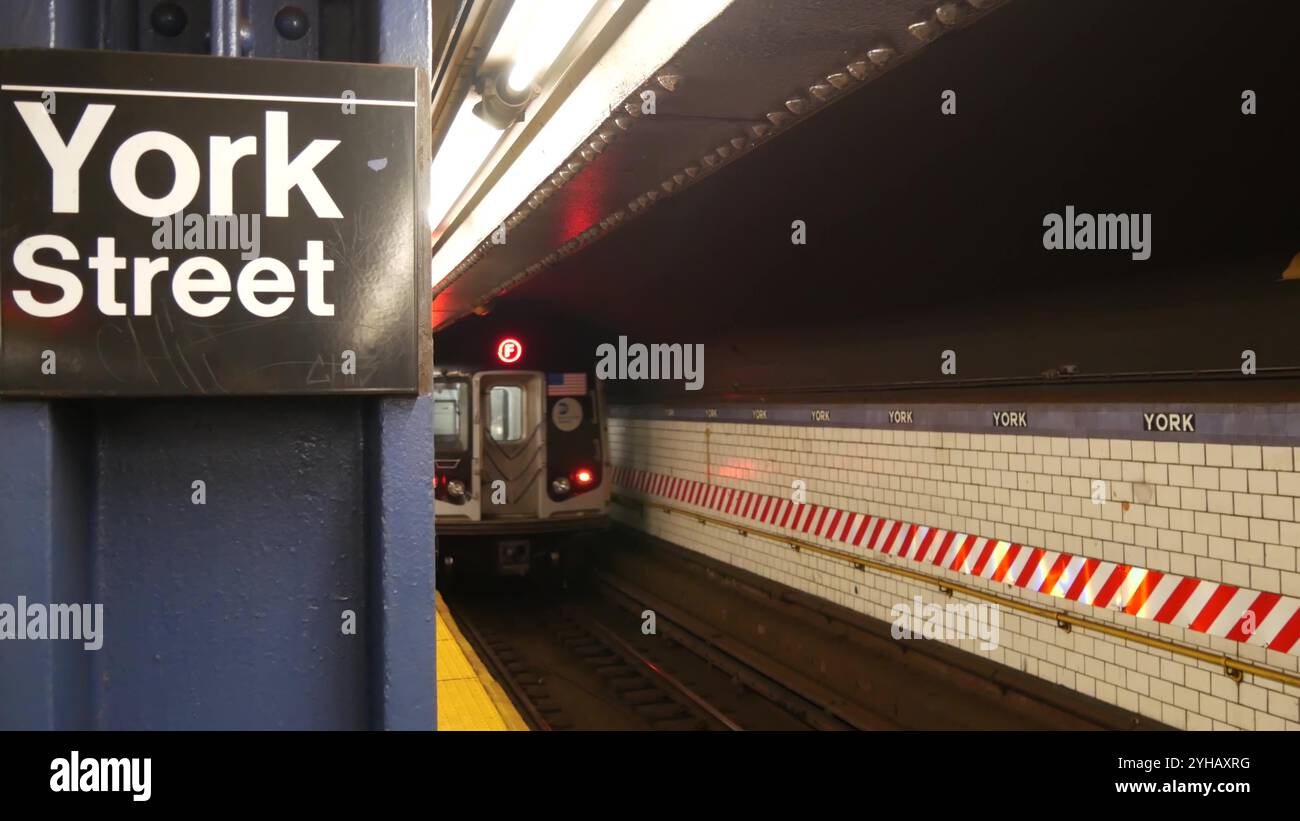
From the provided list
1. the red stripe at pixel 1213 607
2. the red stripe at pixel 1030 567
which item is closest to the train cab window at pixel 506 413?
the red stripe at pixel 1030 567

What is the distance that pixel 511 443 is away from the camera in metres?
12.0

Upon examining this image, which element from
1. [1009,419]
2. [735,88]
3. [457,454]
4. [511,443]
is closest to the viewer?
[735,88]

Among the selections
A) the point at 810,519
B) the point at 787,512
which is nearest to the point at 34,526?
the point at 810,519

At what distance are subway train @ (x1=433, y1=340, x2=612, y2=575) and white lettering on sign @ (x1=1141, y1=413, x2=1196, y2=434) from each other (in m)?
7.75

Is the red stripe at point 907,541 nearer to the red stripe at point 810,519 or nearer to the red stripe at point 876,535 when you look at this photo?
the red stripe at point 876,535

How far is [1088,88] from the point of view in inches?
151

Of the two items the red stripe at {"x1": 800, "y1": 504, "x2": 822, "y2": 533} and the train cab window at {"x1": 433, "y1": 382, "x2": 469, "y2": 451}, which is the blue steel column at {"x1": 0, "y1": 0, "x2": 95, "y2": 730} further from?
the train cab window at {"x1": 433, "y1": 382, "x2": 469, "y2": 451}

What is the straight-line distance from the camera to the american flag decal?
1211cm

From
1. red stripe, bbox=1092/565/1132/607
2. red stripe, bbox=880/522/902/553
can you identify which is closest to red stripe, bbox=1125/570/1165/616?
red stripe, bbox=1092/565/1132/607

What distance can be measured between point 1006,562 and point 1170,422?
162 centimetres

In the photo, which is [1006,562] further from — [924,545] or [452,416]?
[452,416]

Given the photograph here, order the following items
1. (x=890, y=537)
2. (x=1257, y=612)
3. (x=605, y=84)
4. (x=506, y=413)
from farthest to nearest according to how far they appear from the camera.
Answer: (x=506, y=413)
(x=890, y=537)
(x=1257, y=612)
(x=605, y=84)
